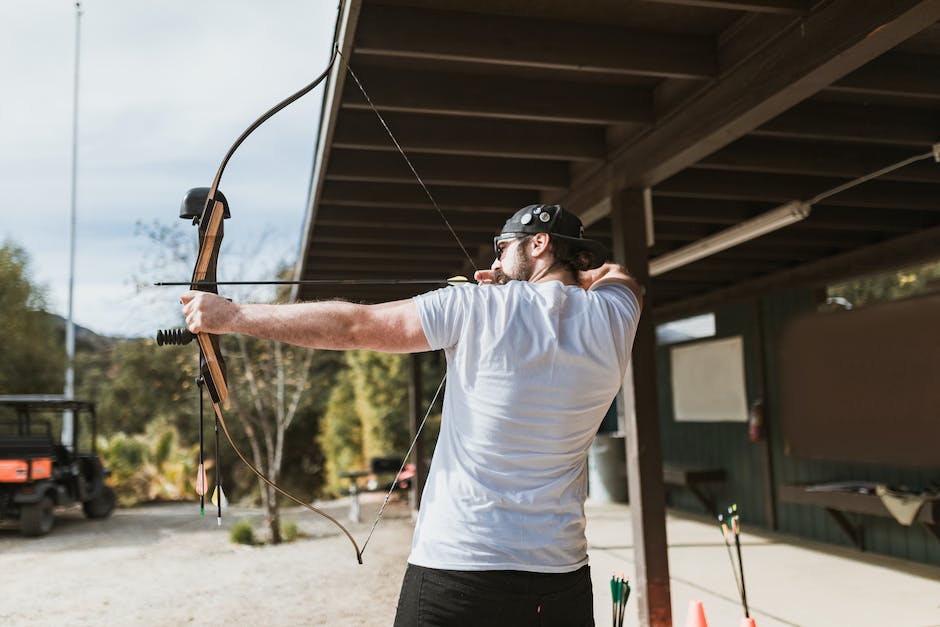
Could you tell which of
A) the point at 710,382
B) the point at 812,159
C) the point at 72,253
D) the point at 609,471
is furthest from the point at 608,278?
the point at 72,253

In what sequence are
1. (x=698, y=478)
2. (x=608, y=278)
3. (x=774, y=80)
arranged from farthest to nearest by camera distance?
(x=698, y=478), (x=774, y=80), (x=608, y=278)

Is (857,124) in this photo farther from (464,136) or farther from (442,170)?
(442,170)

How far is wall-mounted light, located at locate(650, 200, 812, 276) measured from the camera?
449 centimetres

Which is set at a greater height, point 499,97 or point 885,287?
point 499,97

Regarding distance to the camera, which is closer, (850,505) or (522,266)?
(522,266)

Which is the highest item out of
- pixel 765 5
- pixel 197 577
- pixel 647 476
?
pixel 765 5

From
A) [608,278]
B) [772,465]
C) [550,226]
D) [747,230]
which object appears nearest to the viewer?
[550,226]

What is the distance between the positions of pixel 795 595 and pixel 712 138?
9.44 feet

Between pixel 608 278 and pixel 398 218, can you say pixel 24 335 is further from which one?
pixel 608 278

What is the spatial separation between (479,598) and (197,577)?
17.1 ft

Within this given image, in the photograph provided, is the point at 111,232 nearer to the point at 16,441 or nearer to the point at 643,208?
the point at 16,441

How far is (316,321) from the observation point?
1.31 metres

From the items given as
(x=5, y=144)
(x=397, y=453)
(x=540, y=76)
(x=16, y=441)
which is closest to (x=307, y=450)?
(x=397, y=453)

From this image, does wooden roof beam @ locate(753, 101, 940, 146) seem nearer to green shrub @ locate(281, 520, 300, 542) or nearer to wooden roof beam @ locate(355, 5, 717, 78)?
wooden roof beam @ locate(355, 5, 717, 78)
